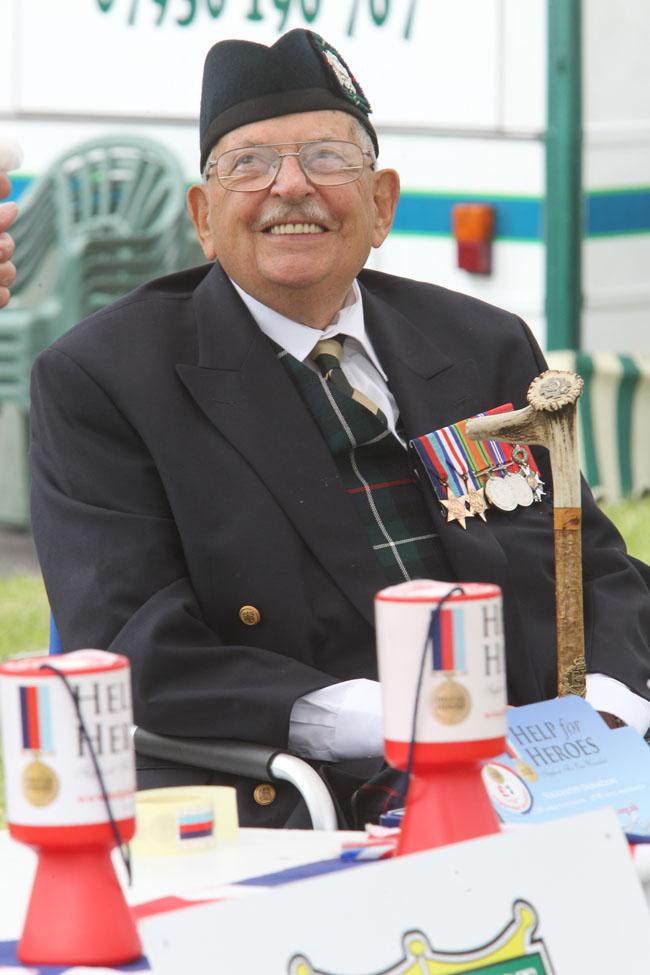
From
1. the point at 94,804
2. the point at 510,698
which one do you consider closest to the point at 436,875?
the point at 94,804

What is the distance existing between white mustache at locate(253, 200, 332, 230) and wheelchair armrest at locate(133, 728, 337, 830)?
866 mm

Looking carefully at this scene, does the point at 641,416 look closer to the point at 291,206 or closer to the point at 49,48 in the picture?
the point at 49,48

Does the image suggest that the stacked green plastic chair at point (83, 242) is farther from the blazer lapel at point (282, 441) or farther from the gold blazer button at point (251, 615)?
the gold blazer button at point (251, 615)

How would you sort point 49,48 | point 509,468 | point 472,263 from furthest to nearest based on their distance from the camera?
1. point 49,48
2. point 472,263
3. point 509,468

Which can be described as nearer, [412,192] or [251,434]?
[251,434]

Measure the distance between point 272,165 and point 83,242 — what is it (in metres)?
3.87

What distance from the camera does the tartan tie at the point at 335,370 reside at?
123 inches

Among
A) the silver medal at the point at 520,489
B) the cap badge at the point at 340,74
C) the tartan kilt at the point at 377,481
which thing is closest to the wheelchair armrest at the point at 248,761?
the tartan kilt at the point at 377,481

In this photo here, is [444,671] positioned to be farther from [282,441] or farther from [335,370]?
[335,370]

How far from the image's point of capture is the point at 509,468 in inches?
125

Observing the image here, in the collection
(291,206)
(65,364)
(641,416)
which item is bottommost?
(641,416)

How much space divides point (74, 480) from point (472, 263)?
3326 mm

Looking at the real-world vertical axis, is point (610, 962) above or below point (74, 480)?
below

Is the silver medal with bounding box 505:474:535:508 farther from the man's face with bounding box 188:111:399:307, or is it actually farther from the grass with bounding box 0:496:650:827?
the grass with bounding box 0:496:650:827
